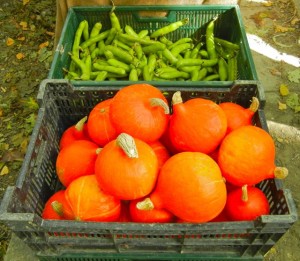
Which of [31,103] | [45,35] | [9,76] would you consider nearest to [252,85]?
[31,103]

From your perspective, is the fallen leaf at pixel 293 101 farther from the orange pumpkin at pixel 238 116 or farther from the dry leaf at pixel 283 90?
the orange pumpkin at pixel 238 116

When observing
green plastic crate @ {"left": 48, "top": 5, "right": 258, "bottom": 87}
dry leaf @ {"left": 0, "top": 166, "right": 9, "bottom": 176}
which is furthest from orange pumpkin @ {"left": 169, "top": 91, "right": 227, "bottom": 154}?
dry leaf @ {"left": 0, "top": 166, "right": 9, "bottom": 176}

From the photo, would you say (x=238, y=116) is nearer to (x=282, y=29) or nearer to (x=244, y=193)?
(x=244, y=193)

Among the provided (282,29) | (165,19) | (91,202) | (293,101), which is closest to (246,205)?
(91,202)

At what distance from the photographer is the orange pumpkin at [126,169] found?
1554 millimetres

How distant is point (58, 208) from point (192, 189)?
0.66m

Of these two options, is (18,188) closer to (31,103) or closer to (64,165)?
(64,165)

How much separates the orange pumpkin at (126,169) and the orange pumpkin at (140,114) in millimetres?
147

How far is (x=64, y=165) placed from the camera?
1.91m

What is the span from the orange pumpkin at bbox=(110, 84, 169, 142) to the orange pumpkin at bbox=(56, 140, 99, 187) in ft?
0.72

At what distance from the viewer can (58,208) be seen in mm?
1677

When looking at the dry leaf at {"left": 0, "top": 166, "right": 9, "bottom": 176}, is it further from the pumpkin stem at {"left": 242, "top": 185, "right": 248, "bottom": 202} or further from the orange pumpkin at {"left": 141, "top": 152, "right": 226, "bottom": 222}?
the pumpkin stem at {"left": 242, "top": 185, "right": 248, "bottom": 202}

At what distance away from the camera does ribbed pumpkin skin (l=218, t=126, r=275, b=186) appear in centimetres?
163

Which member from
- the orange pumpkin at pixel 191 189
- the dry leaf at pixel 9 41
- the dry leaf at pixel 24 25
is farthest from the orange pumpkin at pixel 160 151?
the dry leaf at pixel 24 25
